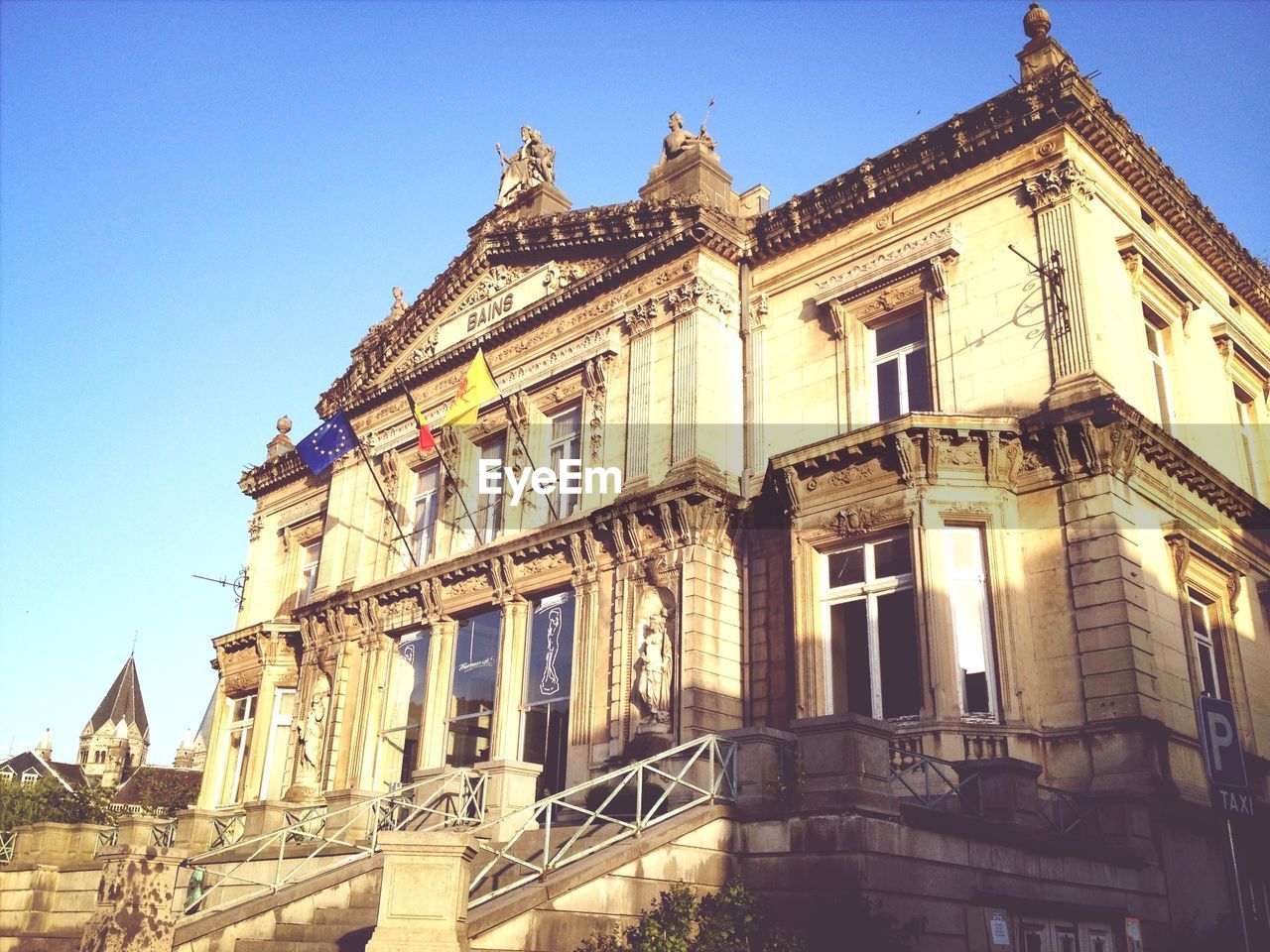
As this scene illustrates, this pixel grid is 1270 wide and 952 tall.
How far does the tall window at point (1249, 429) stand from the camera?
69.2 ft

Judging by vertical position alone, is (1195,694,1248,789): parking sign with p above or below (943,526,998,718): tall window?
below

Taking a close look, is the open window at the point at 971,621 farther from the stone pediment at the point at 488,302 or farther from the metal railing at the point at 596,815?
the stone pediment at the point at 488,302

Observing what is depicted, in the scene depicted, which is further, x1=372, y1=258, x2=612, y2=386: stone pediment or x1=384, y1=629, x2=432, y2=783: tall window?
x1=372, y1=258, x2=612, y2=386: stone pediment

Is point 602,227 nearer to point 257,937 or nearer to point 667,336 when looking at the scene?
point 667,336

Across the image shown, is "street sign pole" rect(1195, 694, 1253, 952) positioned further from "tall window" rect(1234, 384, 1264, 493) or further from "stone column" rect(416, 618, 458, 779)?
"stone column" rect(416, 618, 458, 779)

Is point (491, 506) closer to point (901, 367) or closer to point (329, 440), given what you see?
point (329, 440)

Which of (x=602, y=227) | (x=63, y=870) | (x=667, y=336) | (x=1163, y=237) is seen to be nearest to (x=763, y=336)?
(x=667, y=336)

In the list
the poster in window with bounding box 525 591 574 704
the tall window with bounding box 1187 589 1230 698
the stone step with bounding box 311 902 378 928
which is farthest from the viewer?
the poster in window with bounding box 525 591 574 704

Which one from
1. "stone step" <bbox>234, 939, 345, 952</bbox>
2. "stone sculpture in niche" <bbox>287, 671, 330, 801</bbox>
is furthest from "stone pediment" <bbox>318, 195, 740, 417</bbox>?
"stone step" <bbox>234, 939, 345, 952</bbox>

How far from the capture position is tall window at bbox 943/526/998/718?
15.1 metres

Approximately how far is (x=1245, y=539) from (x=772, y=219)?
976 cm

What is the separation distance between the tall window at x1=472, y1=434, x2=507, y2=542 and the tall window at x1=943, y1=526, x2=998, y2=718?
10046 mm

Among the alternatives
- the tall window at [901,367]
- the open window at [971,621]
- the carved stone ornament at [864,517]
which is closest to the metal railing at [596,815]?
the open window at [971,621]

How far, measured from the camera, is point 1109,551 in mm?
14680
